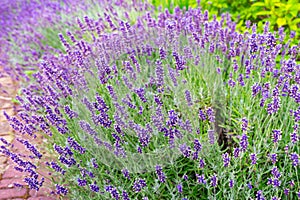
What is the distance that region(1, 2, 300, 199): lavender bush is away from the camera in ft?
6.83

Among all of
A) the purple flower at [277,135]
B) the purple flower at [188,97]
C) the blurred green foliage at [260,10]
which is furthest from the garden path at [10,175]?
the blurred green foliage at [260,10]

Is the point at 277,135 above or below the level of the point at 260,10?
below

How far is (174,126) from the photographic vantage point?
7.74 feet

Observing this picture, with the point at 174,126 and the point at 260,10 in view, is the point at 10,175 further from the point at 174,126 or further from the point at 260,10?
the point at 260,10

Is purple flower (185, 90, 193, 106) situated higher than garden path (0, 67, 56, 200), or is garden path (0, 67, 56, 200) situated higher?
purple flower (185, 90, 193, 106)

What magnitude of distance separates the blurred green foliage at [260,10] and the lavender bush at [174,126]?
448 millimetres

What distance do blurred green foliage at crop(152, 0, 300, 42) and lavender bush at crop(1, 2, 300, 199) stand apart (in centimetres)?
45

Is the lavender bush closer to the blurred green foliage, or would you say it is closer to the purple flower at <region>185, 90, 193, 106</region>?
the purple flower at <region>185, 90, 193, 106</region>

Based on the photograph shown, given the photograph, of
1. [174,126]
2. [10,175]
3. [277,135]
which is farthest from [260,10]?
[10,175]

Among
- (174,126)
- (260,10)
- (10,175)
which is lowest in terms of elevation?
(10,175)

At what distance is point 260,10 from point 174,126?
2220 millimetres

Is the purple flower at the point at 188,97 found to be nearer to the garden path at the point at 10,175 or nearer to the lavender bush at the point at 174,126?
the lavender bush at the point at 174,126

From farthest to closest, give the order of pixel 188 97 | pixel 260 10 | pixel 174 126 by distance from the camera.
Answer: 1. pixel 260 10
2. pixel 174 126
3. pixel 188 97

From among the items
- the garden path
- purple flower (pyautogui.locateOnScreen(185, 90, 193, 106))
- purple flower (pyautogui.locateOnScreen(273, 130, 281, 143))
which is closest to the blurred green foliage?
purple flower (pyautogui.locateOnScreen(185, 90, 193, 106))
